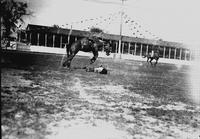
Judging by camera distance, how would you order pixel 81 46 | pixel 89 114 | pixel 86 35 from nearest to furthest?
1. pixel 89 114
2. pixel 81 46
3. pixel 86 35

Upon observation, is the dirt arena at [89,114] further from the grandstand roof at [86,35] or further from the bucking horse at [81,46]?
the grandstand roof at [86,35]

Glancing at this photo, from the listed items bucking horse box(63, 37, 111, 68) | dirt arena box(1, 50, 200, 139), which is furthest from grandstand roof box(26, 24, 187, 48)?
dirt arena box(1, 50, 200, 139)

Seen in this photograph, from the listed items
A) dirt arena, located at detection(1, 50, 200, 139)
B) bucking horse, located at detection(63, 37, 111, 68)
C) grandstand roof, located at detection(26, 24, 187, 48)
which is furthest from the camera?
grandstand roof, located at detection(26, 24, 187, 48)

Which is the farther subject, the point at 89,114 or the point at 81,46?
the point at 81,46

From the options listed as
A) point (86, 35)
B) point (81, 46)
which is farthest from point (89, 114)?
point (86, 35)

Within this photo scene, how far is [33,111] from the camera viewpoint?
664cm

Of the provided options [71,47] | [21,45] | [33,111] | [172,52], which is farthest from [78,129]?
[172,52]

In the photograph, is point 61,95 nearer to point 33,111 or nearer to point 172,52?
point 33,111

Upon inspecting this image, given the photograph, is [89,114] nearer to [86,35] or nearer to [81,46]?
→ [81,46]

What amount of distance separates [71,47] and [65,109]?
11234 mm

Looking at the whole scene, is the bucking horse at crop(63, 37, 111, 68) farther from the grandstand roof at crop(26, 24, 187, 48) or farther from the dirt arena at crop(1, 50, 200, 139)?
the grandstand roof at crop(26, 24, 187, 48)

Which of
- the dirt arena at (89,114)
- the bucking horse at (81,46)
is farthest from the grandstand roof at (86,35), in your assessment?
the dirt arena at (89,114)

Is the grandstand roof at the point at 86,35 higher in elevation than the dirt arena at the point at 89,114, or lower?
higher

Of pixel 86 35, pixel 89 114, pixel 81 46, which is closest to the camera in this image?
pixel 89 114
